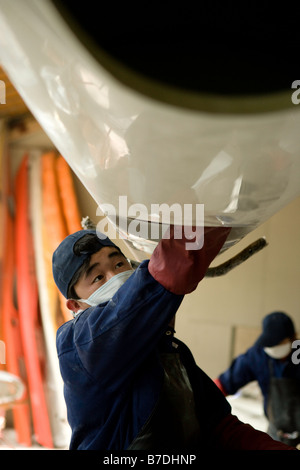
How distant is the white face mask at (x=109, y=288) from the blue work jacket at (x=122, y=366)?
7 cm

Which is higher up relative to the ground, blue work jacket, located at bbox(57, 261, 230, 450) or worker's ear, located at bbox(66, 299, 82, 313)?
worker's ear, located at bbox(66, 299, 82, 313)

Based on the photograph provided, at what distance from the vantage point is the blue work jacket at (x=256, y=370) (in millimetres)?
1971

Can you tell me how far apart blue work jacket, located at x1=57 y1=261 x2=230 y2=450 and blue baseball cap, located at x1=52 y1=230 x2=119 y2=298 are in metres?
0.10

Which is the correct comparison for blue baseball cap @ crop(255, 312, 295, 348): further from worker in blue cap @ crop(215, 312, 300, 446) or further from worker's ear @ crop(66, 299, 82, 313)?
worker's ear @ crop(66, 299, 82, 313)

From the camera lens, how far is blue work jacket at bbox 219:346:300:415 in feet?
6.47

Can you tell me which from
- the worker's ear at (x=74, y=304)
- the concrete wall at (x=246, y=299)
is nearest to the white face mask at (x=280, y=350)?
the concrete wall at (x=246, y=299)

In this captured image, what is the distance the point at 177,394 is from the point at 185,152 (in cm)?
48

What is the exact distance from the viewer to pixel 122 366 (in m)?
0.59

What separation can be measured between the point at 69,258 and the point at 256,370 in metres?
1.49

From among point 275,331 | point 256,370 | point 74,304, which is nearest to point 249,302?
point 256,370

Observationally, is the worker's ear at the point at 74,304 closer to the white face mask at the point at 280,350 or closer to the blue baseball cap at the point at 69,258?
the blue baseball cap at the point at 69,258

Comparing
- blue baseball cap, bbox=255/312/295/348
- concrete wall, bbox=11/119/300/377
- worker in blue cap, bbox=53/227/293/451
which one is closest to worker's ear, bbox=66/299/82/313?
worker in blue cap, bbox=53/227/293/451

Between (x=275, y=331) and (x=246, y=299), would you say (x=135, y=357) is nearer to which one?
(x=275, y=331)
